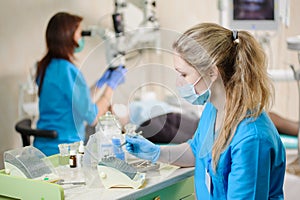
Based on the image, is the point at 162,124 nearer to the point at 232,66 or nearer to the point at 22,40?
the point at 232,66

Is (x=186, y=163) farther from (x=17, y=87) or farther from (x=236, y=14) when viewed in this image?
(x=17, y=87)

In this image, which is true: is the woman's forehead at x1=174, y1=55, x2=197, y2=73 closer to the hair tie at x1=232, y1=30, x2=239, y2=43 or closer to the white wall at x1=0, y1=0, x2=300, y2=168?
the hair tie at x1=232, y1=30, x2=239, y2=43

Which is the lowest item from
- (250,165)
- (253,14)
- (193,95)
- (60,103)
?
(60,103)

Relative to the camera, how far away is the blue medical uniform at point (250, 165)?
1601mm

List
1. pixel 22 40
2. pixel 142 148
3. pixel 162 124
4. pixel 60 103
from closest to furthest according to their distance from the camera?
pixel 142 148, pixel 162 124, pixel 60 103, pixel 22 40

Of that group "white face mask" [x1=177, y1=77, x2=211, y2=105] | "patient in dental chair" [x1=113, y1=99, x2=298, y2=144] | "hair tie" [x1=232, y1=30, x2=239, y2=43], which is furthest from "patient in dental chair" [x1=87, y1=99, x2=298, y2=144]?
"hair tie" [x1=232, y1=30, x2=239, y2=43]

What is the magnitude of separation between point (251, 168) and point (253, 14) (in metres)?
1.76

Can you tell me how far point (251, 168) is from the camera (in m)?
1.60

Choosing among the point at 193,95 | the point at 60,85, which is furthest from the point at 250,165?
the point at 60,85

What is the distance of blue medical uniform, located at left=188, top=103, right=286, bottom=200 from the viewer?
160 cm

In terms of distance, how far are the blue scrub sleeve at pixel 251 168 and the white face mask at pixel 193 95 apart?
0.69 feet

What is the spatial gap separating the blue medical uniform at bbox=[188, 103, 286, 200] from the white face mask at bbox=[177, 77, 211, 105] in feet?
0.42

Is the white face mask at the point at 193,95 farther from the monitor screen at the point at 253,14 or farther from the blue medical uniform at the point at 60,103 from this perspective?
the monitor screen at the point at 253,14

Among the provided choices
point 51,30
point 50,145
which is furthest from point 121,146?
point 51,30
